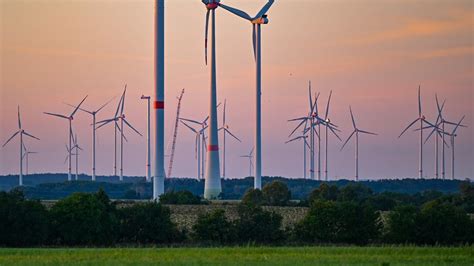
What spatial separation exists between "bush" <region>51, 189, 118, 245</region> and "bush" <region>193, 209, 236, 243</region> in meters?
7.42

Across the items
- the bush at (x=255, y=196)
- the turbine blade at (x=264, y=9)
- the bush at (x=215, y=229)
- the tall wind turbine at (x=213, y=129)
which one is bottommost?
the bush at (x=215, y=229)

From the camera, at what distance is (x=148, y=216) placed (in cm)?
9106

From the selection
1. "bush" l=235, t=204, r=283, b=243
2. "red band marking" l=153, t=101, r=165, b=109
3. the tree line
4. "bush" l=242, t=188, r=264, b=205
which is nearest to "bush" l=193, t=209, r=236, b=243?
the tree line

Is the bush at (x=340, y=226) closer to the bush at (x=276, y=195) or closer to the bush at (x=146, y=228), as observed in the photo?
the bush at (x=146, y=228)

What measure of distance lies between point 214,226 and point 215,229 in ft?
0.91

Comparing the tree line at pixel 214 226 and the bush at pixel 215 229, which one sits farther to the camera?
the bush at pixel 215 229

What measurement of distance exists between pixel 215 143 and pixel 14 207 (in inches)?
2270

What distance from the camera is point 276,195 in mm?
156750

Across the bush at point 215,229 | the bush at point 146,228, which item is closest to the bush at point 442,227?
the bush at point 215,229

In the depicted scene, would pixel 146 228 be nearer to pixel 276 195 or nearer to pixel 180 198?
pixel 180 198

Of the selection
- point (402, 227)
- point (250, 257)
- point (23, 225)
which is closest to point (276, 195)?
point (402, 227)

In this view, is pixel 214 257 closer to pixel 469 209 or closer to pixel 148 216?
pixel 148 216

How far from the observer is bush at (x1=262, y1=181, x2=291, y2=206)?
154m

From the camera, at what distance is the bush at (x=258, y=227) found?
299 ft
